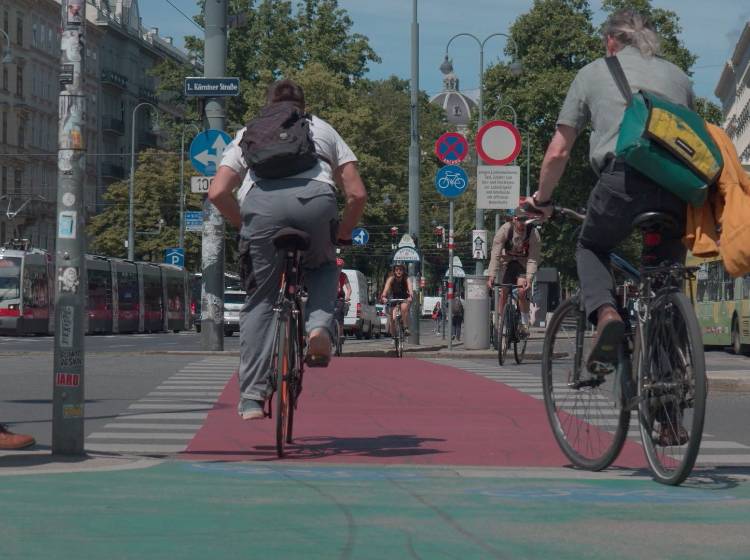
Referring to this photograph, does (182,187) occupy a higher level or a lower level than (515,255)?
higher

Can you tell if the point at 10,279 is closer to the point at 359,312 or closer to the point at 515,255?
the point at 359,312

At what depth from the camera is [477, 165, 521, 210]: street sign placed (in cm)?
2781

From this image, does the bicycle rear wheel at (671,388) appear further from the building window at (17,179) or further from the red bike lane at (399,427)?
the building window at (17,179)

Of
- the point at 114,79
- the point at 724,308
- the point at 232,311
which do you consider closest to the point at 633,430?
the point at 724,308

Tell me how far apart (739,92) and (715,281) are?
323 feet

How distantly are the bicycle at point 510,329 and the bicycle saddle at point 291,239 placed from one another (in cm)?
1214

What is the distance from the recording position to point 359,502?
19.2 feet

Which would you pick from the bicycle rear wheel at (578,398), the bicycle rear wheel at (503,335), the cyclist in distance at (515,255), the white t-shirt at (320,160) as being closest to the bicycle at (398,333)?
the bicycle rear wheel at (503,335)

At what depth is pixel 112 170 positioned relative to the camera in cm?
11706

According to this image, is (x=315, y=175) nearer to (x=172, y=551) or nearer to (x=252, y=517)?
(x=252, y=517)

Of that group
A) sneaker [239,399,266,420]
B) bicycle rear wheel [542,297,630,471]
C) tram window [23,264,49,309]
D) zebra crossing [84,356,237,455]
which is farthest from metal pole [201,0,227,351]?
tram window [23,264,49,309]

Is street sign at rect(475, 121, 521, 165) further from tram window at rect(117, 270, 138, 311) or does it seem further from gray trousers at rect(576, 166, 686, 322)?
tram window at rect(117, 270, 138, 311)

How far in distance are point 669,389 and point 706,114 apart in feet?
223

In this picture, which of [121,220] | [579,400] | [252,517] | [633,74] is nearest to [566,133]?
[633,74]
